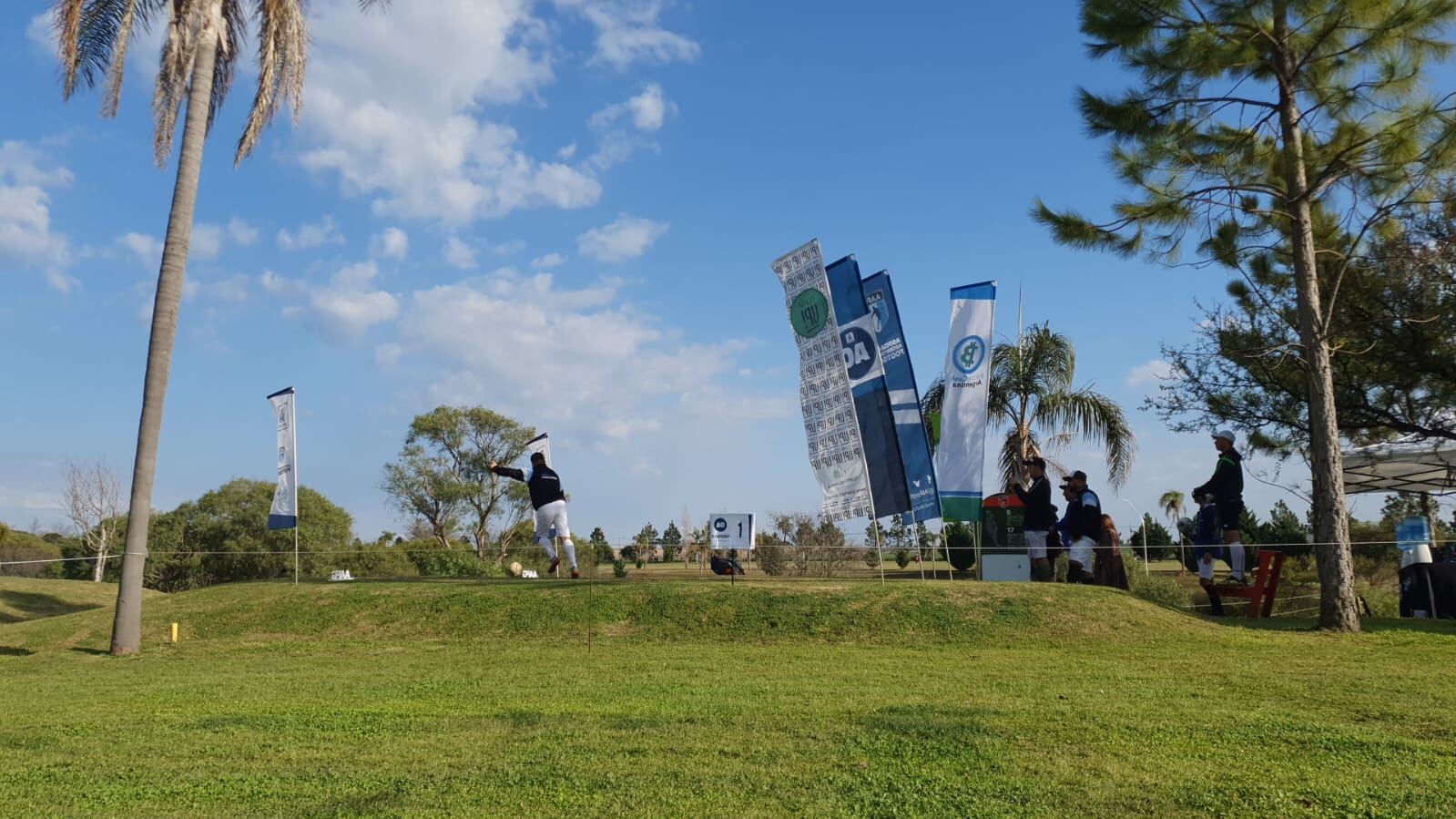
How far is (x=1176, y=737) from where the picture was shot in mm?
6215

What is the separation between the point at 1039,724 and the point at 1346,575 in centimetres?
887

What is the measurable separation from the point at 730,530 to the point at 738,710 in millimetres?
6949

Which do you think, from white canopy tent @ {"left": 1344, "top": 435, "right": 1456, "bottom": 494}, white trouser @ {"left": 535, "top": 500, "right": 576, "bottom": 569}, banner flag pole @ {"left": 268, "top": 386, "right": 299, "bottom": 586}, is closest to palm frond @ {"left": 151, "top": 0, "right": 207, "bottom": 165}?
banner flag pole @ {"left": 268, "top": 386, "right": 299, "bottom": 586}

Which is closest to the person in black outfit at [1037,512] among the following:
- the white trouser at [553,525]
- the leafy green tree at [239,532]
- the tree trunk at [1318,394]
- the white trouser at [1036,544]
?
the white trouser at [1036,544]

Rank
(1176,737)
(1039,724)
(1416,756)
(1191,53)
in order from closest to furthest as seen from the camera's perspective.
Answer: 1. (1416,756)
2. (1176,737)
3. (1039,724)
4. (1191,53)

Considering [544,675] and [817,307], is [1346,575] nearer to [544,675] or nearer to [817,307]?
[817,307]

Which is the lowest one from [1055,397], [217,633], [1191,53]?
[217,633]

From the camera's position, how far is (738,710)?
7.37 m

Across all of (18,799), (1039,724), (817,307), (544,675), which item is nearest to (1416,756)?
(1039,724)

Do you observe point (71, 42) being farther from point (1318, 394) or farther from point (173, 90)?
point (1318, 394)

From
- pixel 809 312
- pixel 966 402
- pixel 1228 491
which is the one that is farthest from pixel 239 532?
pixel 1228 491

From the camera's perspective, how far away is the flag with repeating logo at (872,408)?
649 inches

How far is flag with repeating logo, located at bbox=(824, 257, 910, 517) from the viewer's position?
1648 centimetres

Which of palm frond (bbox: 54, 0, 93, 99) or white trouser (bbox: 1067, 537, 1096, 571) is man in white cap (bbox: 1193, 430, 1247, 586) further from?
palm frond (bbox: 54, 0, 93, 99)
